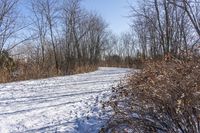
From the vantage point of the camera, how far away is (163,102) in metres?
3.91

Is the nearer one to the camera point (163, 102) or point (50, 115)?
point (163, 102)

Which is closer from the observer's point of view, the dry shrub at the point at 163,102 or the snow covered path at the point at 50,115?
the dry shrub at the point at 163,102

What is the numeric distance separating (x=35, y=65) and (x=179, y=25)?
35.6ft

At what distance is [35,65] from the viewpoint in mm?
22453

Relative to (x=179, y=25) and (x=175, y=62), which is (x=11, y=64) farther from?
(x=175, y=62)

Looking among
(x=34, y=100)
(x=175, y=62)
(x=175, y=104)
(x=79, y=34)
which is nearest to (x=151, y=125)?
(x=175, y=104)

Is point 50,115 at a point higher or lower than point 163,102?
lower

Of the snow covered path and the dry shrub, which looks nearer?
the dry shrub

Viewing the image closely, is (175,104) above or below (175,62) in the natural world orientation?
below

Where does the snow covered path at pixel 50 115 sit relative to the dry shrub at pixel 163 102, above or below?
below

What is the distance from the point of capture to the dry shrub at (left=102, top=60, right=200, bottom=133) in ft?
12.5

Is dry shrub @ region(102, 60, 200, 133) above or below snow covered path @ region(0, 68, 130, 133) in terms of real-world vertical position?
above

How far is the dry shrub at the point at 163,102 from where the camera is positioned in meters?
3.80

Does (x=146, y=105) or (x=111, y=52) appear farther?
(x=111, y=52)
